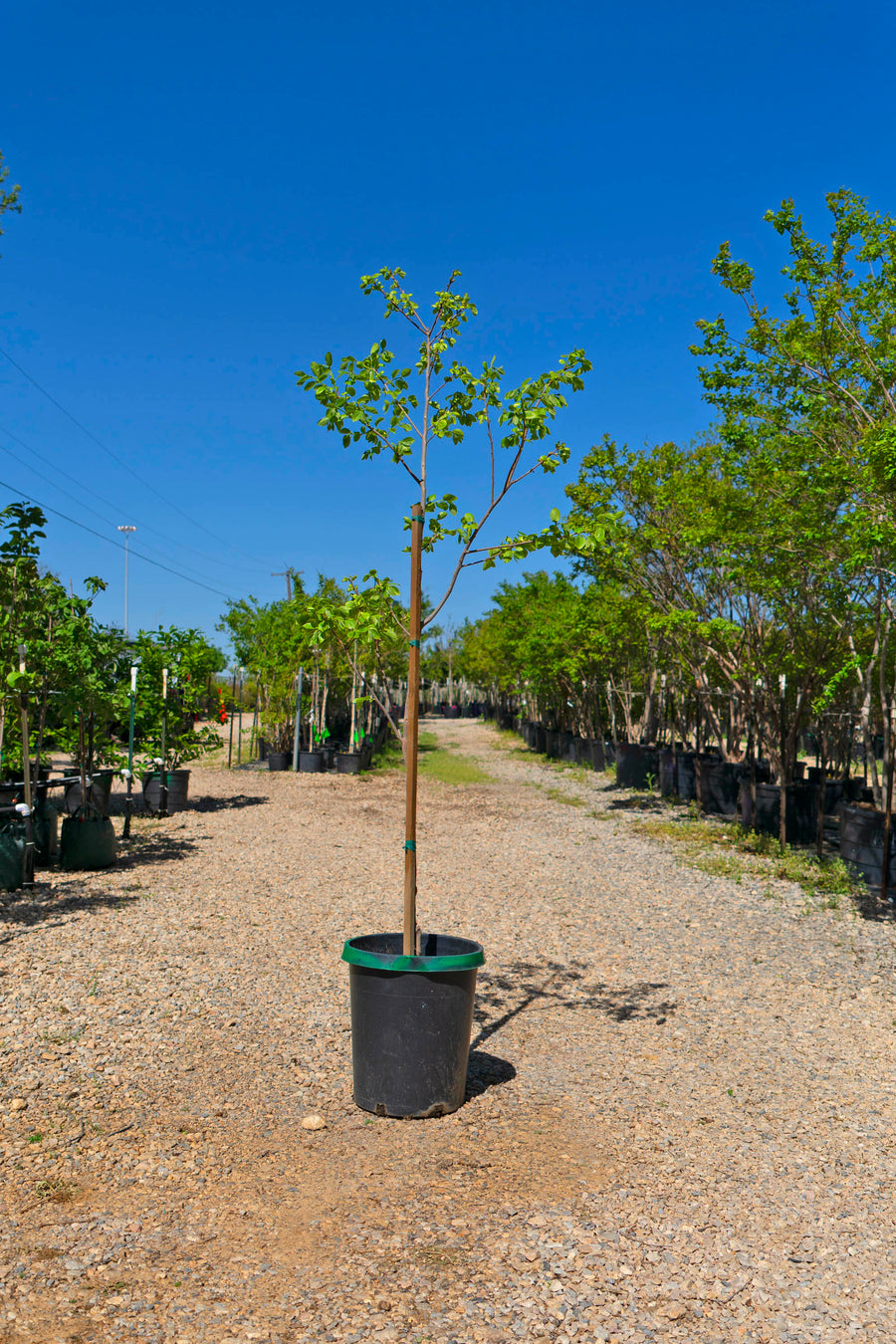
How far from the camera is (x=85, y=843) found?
29.1 ft

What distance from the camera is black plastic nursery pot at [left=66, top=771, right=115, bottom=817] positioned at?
1065 centimetres

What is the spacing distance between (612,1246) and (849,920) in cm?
560

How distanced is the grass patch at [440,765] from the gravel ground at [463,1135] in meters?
12.4

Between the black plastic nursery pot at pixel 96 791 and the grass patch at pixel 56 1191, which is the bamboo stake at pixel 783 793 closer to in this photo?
the black plastic nursery pot at pixel 96 791

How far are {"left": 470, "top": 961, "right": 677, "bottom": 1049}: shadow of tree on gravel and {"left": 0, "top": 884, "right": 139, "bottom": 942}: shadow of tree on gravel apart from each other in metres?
3.40

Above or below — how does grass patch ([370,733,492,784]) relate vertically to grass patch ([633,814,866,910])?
above

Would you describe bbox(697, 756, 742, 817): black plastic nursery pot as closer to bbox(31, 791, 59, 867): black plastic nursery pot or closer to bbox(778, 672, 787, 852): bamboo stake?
bbox(778, 672, 787, 852): bamboo stake

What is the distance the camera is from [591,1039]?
205 inches

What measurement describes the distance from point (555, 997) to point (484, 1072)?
136 cm

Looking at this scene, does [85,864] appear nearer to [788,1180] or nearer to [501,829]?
[501,829]

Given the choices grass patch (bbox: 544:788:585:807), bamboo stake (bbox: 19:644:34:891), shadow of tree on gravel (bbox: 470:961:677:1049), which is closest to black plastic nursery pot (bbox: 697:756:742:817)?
grass patch (bbox: 544:788:585:807)

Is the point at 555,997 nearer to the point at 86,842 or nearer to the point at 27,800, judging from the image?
the point at 27,800

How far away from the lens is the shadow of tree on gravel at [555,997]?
558 cm

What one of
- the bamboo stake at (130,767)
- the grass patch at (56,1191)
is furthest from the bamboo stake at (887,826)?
the bamboo stake at (130,767)
